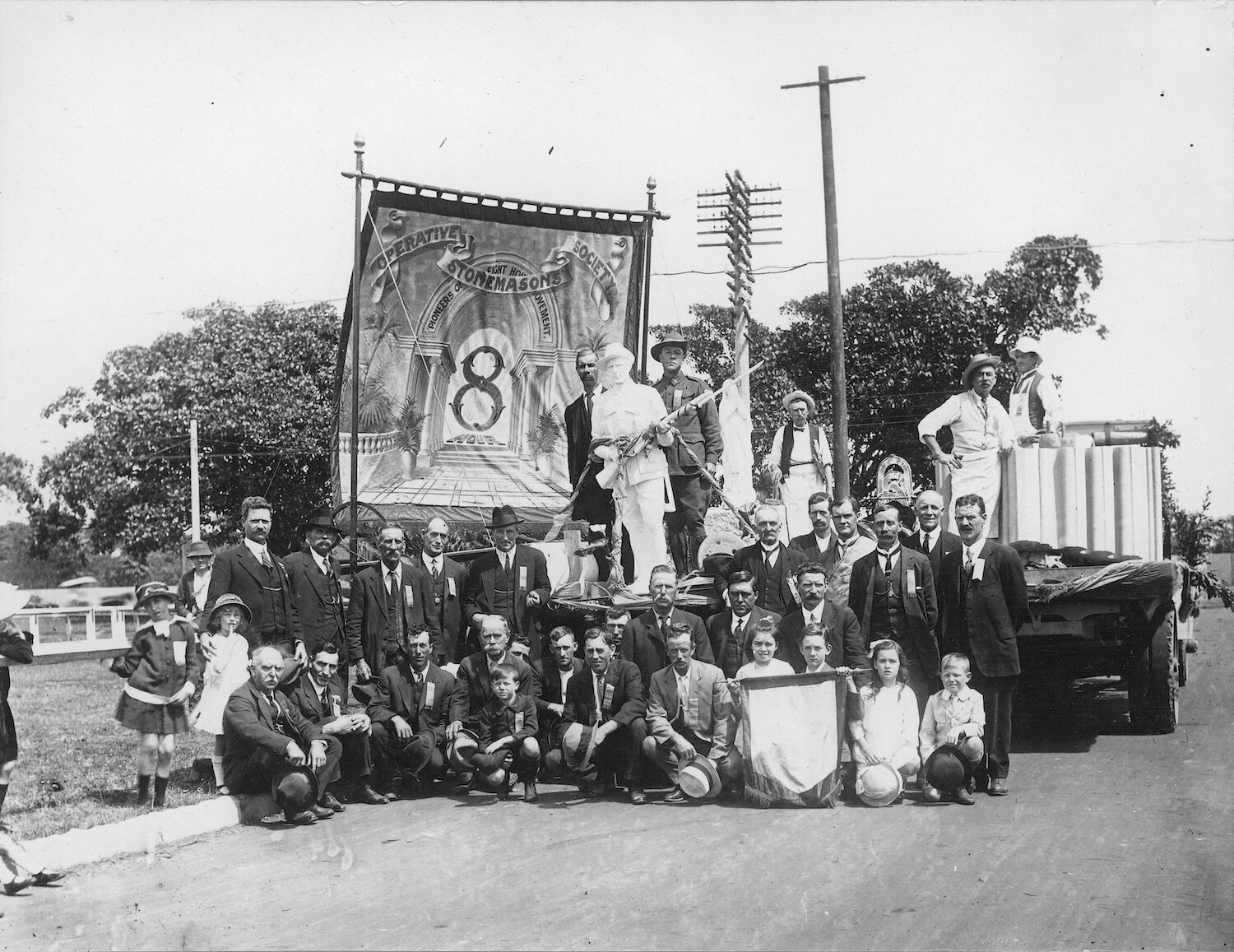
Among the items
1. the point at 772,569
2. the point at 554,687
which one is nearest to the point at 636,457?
the point at 772,569

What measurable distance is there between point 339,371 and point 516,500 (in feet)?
7.87

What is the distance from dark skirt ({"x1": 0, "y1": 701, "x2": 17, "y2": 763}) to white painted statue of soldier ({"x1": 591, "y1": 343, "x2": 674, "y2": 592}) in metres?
4.32

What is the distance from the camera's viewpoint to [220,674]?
24.2 ft

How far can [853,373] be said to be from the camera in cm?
2352

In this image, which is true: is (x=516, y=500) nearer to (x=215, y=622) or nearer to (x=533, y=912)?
(x=215, y=622)

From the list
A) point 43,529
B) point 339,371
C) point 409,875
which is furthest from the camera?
point 43,529

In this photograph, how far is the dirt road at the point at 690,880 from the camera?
456 centimetres

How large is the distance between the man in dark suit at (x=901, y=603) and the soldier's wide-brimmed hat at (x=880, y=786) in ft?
2.48

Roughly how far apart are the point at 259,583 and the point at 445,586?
1228 millimetres

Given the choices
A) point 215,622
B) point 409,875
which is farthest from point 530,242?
point 409,875

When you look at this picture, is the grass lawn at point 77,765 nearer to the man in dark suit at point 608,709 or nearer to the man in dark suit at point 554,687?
the man in dark suit at point 554,687

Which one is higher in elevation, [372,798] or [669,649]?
[669,649]

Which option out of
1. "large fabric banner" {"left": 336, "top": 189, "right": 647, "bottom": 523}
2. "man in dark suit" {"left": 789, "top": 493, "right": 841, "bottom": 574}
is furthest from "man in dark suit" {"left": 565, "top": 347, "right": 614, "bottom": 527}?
"large fabric banner" {"left": 336, "top": 189, "right": 647, "bottom": 523}

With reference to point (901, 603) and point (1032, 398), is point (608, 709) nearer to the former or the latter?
point (901, 603)
